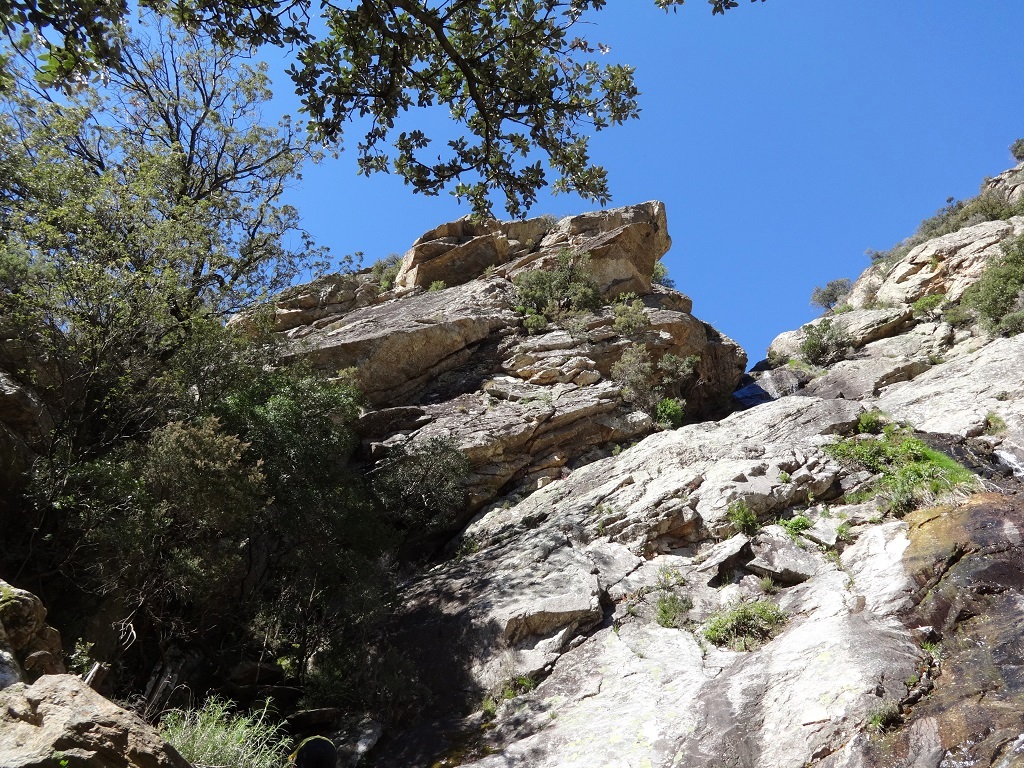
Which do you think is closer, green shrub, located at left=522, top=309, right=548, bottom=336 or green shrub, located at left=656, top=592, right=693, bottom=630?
green shrub, located at left=656, top=592, right=693, bottom=630

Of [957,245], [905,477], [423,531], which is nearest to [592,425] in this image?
[423,531]

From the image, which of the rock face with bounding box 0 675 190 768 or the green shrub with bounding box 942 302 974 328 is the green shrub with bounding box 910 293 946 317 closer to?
the green shrub with bounding box 942 302 974 328

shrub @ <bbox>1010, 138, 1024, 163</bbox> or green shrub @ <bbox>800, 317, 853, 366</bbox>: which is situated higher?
shrub @ <bbox>1010, 138, 1024, 163</bbox>

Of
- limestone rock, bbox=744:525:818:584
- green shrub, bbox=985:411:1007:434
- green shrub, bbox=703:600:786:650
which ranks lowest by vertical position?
green shrub, bbox=703:600:786:650

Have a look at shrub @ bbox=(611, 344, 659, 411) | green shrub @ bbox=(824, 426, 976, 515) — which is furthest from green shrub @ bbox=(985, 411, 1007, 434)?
shrub @ bbox=(611, 344, 659, 411)

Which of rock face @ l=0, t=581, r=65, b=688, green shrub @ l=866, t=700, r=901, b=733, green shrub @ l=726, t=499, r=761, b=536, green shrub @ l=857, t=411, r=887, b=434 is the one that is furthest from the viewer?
green shrub @ l=857, t=411, r=887, b=434

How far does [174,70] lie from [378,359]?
9.50m

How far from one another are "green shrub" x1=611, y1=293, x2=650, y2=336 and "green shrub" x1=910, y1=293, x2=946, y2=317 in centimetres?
1049

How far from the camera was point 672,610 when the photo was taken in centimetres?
902

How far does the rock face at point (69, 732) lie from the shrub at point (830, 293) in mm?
53293

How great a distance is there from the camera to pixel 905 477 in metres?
10.3

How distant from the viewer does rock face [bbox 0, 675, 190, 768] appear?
10.4 feet

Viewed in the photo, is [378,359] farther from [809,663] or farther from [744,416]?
[809,663]

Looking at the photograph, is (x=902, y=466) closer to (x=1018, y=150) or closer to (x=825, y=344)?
(x=825, y=344)
